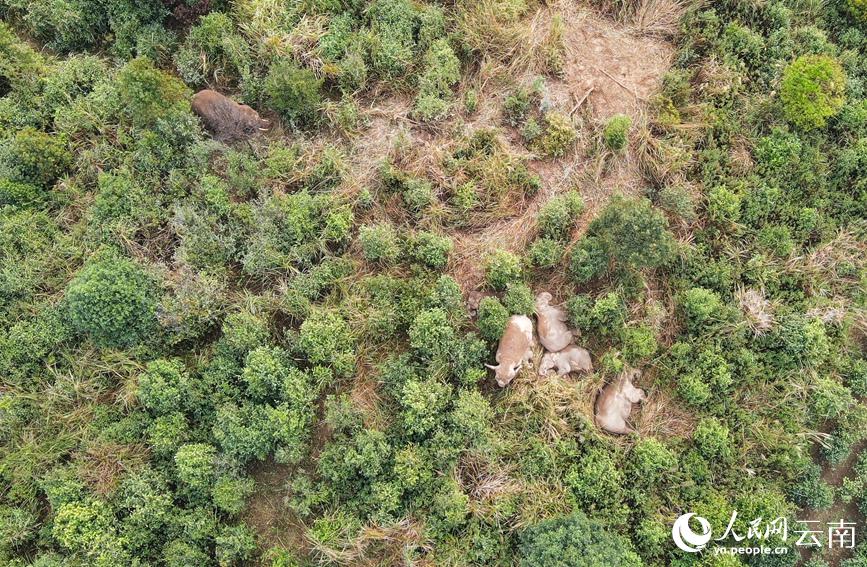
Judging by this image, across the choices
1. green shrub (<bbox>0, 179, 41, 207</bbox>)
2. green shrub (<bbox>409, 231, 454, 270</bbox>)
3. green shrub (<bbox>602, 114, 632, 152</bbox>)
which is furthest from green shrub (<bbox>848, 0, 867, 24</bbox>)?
green shrub (<bbox>0, 179, 41, 207</bbox>)

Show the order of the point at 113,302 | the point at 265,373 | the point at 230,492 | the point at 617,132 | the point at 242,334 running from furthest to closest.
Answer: the point at 617,132 → the point at 242,334 → the point at 113,302 → the point at 265,373 → the point at 230,492

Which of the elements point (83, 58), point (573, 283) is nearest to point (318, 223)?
point (573, 283)

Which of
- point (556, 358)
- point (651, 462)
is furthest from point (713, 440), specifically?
point (556, 358)

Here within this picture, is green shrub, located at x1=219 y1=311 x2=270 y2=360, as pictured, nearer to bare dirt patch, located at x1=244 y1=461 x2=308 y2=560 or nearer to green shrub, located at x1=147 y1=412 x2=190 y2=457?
green shrub, located at x1=147 y1=412 x2=190 y2=457

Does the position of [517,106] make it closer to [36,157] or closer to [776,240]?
[776,240]

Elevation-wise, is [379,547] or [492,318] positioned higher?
[492,318]

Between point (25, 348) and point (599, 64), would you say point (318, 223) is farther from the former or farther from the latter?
point (599, 64)
